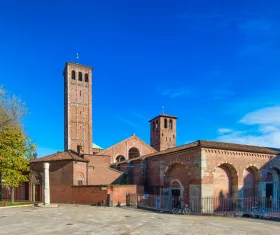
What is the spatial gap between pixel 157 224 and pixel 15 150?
54.2ft

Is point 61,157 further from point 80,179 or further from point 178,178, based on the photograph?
point 178,178

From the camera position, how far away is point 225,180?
2150cm

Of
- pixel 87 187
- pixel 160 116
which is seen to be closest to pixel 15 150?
pixel 87 187

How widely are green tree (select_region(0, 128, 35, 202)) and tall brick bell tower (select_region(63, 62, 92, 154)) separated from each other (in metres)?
13.9

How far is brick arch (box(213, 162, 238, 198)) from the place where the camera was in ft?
68.9

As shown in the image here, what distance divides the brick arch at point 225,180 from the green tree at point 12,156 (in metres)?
17.5

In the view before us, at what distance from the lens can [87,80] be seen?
4291 centimetres

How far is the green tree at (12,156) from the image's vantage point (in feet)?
76.9

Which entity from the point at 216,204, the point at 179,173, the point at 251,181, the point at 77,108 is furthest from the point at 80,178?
the point at 77,108

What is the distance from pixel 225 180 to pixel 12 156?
18867 millimetres

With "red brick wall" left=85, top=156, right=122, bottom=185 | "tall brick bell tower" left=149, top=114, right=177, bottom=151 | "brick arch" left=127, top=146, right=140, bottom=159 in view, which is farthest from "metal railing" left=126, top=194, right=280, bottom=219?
"tall brick bell tower" left=149, top=114, right=177, bottom=151

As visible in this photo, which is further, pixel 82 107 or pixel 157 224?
pixel 82 107

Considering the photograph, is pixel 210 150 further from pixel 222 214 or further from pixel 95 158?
pixel 95 158

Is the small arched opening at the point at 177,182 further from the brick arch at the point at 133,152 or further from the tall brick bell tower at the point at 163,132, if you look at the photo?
the tall brick bell tower at the point at 163,132
